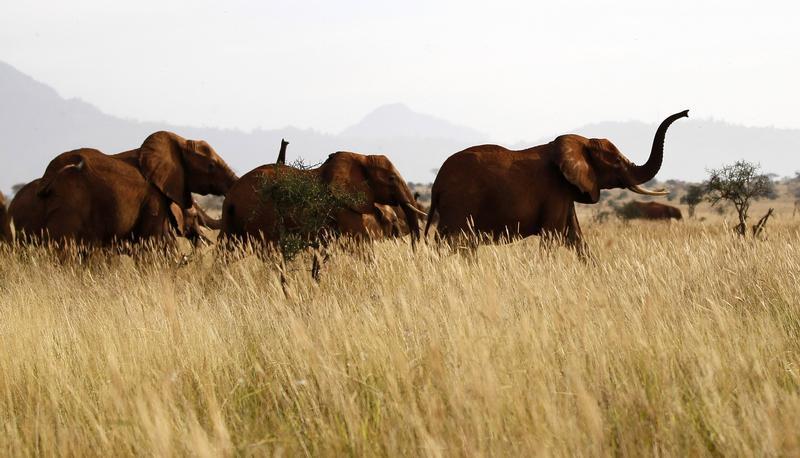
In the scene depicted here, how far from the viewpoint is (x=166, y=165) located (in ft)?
39.5

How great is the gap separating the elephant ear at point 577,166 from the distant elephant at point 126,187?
4.88 metres

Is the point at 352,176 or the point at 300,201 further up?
the point at 352,176

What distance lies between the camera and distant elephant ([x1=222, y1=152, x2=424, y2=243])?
1122 cm

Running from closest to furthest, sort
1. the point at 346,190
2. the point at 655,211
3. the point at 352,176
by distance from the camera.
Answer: the point at 346,190, the point at 352,176, the point at 655,211

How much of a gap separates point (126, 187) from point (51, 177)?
3.02 ft

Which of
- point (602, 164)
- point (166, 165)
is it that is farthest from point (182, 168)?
point (602, 164)

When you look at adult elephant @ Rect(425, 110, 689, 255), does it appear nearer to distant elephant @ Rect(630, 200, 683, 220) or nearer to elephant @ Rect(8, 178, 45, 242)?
elephant @ Rect(8, 178, 45, 242)

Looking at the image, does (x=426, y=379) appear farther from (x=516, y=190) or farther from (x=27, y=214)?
A: (x=27, y=214)

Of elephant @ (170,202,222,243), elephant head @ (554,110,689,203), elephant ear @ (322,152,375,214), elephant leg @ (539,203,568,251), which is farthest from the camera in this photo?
elephant @ (170,202,222,243)

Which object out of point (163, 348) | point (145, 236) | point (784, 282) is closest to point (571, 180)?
point (784, 282)

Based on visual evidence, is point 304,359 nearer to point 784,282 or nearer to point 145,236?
point 784,282

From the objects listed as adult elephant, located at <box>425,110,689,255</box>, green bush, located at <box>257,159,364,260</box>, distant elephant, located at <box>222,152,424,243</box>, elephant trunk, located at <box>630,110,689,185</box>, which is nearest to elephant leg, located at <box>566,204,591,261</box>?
adult elephant, located at <box>425,110,689,255</box>

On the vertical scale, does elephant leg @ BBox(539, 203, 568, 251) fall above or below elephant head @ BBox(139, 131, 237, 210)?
below

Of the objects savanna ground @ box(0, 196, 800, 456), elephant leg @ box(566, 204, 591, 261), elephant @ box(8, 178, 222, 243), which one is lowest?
savanna ground @ box(0, 196, 800, 456)
